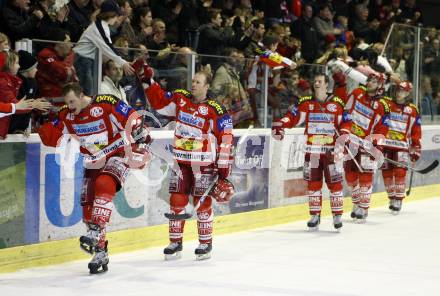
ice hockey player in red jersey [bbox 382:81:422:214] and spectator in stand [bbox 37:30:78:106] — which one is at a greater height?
spectator in stand [bbox 37:30:78:106]

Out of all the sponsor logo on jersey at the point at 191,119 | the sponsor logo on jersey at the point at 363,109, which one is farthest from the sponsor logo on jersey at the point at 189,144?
the sponsor logo on jersey at the point at 363,109

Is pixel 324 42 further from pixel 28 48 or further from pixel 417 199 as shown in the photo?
pixel 28 48

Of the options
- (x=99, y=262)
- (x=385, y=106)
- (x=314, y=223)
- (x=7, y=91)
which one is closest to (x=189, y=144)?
(x=99, y=262)

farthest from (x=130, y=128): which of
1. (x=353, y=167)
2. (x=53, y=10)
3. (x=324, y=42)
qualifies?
(x=324, y=42)

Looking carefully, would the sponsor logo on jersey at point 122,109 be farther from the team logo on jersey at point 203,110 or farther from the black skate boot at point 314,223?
the black skate boot at point 314,223

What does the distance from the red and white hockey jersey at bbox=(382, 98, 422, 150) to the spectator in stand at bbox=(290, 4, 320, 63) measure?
1.88 m

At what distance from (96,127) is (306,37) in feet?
20.6

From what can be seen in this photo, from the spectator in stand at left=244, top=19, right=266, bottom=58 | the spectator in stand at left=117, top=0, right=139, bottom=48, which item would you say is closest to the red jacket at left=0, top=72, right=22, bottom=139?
the spectator in stand at left=117, top=0, right=139, bottom=48

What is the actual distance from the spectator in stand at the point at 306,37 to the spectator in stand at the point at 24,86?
612 centimetres

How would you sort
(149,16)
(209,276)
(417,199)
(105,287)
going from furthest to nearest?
(417,199) < (149,16) < (209,276) < (105,287)

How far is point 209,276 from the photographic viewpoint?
6520 millimetres

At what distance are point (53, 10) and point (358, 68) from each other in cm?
Answer: 384

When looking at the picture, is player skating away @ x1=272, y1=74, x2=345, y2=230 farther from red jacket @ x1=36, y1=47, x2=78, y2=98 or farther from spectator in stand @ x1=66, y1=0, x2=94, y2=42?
red jacket @ x1=36, y1=47, x2=78, y2=98

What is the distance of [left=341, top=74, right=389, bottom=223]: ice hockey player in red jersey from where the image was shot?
32.7ft
